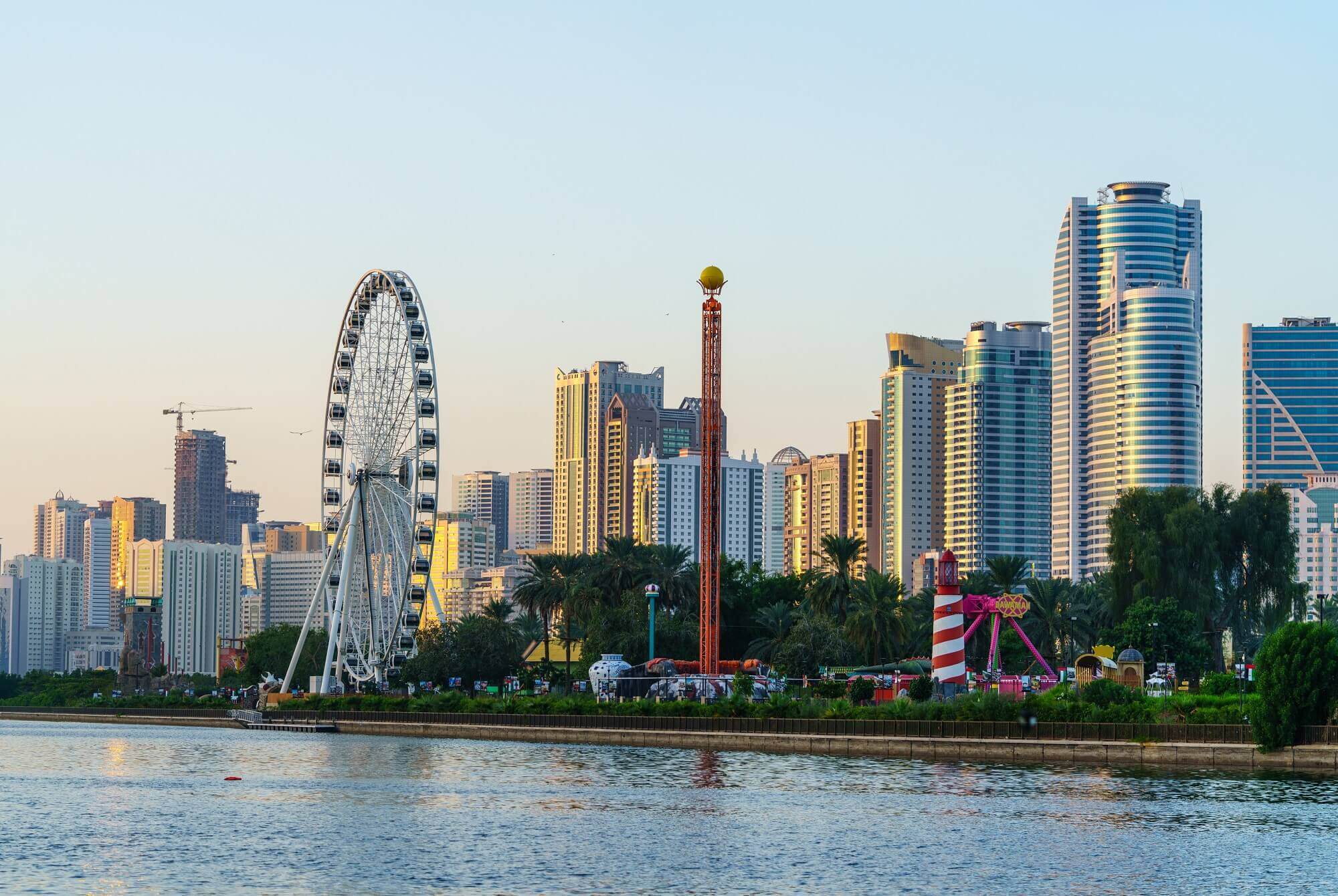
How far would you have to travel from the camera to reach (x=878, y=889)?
1629 inches

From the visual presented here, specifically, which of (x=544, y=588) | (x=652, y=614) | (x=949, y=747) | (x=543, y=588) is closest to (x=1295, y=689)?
(x=949, y=747)

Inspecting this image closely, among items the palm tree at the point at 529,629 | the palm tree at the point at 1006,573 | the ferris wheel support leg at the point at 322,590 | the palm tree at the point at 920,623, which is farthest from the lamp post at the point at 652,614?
the palm tree at the point at 529,629

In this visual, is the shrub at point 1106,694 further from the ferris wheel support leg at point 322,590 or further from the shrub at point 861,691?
the ferris wheel support leg at point 322,590

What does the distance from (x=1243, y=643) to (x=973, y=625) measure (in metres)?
18.5

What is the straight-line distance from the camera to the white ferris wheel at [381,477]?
10850 cm

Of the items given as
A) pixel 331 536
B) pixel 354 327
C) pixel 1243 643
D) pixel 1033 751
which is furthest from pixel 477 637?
pixel 1033 751

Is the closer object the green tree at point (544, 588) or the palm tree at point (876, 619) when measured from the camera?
the palm tree at point (876, 619)

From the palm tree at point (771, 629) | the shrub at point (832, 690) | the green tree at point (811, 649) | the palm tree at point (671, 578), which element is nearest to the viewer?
the shrub at point (832, 690)

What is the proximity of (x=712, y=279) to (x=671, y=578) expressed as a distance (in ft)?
68.8

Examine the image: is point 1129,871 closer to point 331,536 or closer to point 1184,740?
point 1184,740

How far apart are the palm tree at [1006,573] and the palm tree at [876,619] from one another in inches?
230

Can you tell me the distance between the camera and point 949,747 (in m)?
72.6

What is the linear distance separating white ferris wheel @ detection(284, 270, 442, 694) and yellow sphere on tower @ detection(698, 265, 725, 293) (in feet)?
56.2

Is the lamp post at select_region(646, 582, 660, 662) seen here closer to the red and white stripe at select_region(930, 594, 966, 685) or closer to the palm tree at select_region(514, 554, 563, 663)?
the palm tree at select_region(514, 554, 563, 663)
